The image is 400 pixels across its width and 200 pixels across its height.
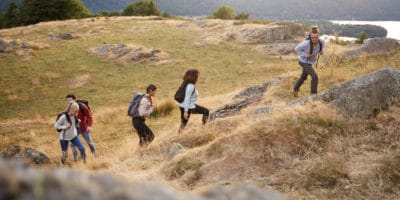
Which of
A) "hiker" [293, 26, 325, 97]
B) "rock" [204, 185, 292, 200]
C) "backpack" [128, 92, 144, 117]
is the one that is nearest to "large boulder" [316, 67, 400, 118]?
"hiker" [293, 26, 325, 97]

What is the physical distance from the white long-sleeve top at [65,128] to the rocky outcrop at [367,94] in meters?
7.73

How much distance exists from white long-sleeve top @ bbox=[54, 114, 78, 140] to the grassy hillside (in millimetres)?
1008

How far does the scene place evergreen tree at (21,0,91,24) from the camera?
265 ft

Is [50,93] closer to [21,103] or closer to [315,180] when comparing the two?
[21,103]

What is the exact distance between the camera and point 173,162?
9.05 meters

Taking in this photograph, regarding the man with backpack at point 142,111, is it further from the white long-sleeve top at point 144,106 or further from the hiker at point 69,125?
the hiker at point 69,125

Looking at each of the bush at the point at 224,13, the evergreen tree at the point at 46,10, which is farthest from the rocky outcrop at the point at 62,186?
the bush at the point at 224,13

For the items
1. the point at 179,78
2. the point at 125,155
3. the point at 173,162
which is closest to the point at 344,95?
the point at 173,162

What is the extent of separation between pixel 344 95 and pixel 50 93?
23605 mm

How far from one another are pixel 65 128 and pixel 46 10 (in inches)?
2965

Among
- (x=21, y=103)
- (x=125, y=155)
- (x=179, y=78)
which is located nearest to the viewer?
(x=125, y=155)

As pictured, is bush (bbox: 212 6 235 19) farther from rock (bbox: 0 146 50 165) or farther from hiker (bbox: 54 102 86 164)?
hiker (bbox: 54 102 86 164)

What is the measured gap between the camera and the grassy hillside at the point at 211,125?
740 cm

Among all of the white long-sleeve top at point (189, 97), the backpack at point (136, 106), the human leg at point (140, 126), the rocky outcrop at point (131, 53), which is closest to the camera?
the white long-sleeve top at point (189, 97)
